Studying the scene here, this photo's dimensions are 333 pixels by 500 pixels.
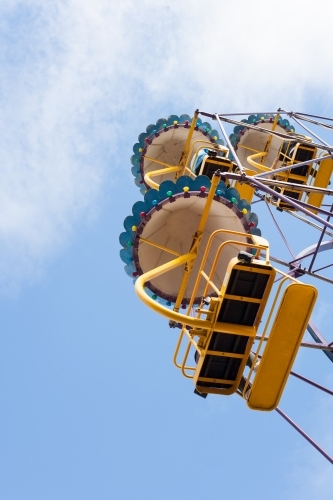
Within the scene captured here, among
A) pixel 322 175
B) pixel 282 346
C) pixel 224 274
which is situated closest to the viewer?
pixel 282 346

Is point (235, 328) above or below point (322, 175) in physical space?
below

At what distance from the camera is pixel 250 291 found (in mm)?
8438

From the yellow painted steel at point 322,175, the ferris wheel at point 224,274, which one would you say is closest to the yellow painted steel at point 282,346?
the ferris wheel at point 224,274

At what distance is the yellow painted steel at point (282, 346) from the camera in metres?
7.95

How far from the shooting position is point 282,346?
8148 millimetres

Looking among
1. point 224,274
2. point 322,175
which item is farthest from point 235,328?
point 322,175

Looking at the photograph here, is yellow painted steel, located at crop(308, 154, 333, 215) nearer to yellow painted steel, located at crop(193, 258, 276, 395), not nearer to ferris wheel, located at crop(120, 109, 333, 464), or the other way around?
ferris wheel, located at crop(120, 109, 333, 464)

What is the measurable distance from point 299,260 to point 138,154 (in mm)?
9900

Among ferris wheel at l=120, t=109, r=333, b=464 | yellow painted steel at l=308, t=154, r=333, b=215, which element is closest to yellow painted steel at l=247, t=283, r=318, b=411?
ferris wheel at l=120, t=109, r=333, b=464

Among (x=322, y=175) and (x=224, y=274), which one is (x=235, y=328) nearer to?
(x=224, y=274)

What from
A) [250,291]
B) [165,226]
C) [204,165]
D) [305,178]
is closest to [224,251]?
[165,226]

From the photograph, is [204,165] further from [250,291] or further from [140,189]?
[250,291]

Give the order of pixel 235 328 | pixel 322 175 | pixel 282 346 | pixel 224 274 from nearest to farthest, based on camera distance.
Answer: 1. pixel 282 346
2. pixel 235 328
3. pixel 224 274
4. pixel 322 175

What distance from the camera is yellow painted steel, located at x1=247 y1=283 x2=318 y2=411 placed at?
26.1 feet
